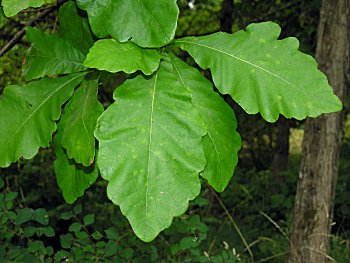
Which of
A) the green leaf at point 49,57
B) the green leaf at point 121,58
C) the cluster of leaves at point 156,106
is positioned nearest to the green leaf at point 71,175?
the cluster of leaves at point 156,106

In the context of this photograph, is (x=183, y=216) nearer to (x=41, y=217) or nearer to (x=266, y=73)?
(x=41, y=217)

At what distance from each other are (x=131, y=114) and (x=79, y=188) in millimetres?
304

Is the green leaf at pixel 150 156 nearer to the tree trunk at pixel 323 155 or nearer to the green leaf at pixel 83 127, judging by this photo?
the green leaf at pixel 83 127

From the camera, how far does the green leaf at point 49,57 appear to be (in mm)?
1255

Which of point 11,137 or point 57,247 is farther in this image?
point 57,247

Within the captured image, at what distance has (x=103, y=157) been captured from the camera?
0.93 m

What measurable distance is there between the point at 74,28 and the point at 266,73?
1.59 ft

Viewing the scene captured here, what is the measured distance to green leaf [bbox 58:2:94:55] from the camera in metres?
1.28

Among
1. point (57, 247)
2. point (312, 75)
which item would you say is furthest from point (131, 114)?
point (57, 247)

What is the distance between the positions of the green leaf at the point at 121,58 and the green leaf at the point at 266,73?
109 millimetres

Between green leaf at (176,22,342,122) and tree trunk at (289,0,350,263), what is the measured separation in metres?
1.89

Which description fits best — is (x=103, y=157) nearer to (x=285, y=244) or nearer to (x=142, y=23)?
(x=142, y=23)

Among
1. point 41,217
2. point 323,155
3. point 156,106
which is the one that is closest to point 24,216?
point 41,217

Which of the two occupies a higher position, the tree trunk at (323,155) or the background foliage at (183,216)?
the tree trunk at (323,155)
